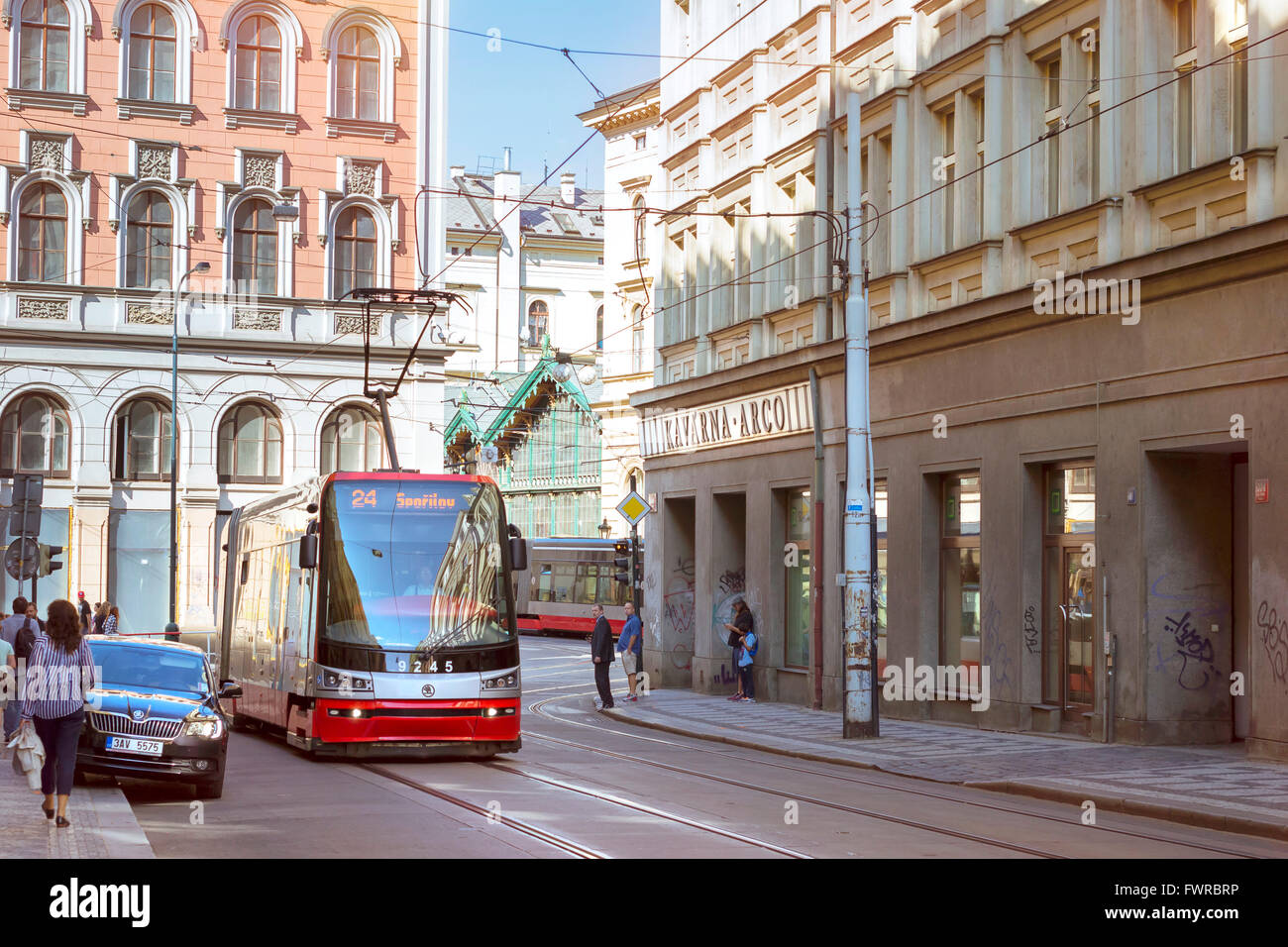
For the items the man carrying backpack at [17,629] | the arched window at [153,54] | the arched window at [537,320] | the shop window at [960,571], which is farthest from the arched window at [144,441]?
the arched window at [537,320]

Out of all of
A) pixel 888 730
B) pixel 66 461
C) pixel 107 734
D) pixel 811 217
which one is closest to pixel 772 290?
pixel 811 217

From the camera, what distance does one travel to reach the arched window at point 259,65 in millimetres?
44969

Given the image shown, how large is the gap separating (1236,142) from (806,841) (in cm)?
1016

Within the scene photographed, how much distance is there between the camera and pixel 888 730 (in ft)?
75.2

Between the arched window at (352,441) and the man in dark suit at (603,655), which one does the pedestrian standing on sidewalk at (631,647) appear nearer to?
the man in dark suit at (603,655)

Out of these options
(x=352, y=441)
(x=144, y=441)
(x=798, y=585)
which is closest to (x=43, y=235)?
(x=144, y=441)

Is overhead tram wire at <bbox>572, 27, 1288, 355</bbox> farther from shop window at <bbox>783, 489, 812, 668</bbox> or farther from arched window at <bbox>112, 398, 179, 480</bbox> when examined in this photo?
arched window at <bbox>112, 398, 179, 480</bbox>

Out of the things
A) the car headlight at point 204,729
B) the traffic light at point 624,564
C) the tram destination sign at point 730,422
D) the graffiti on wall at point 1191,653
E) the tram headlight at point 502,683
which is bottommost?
the car headlight at point 204,729

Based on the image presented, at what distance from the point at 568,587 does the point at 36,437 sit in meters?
20.6

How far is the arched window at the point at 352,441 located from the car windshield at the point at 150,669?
28861 millimetres

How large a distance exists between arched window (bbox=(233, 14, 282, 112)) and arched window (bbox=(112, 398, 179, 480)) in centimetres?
811

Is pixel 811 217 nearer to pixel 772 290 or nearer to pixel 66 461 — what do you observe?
pixel 772 290

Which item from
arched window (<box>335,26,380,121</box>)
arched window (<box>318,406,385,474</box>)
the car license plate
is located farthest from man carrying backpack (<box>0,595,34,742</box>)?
arched window (<box>335,26,380,121</box>)

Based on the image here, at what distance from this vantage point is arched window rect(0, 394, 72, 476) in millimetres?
42688
